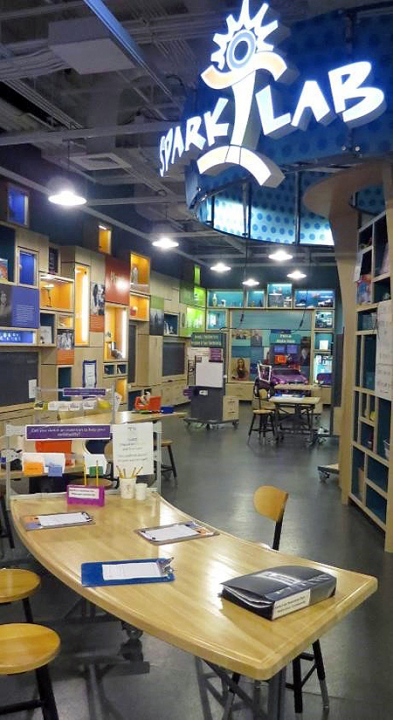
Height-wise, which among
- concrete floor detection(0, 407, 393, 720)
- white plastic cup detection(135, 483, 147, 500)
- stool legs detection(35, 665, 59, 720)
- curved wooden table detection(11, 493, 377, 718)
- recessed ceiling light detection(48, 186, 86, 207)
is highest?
recessed ceiling light detection(48, 186, 86, 207)

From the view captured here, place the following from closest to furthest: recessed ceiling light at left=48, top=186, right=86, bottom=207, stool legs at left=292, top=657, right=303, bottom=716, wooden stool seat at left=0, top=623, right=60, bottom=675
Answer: wooden stool seat at left=0, top=623, right=60, bottom=675, stool legs at left=292, top=657, right=303, bottom=716, recessed ceiling light at left=48, top=186, right=86, bottom=207

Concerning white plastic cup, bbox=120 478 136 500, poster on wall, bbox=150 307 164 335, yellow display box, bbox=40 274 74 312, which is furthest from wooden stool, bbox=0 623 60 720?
poster on wall, bbox=150 307 164 335

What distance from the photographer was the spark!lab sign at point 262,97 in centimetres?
327

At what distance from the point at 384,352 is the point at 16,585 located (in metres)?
3.70

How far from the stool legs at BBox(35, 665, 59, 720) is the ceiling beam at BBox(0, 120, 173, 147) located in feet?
16.1

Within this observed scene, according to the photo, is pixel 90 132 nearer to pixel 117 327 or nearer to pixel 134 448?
pixel 134 448

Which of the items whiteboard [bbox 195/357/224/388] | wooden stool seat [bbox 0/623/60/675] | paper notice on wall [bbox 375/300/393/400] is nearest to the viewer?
wooden stool seat [bbox 0/623/60/675]

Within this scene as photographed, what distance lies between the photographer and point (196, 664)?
9.86 ft

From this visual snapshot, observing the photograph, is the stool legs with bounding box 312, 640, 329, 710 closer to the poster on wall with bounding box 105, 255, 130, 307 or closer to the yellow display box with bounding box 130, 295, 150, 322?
the poster on wall with bounding box 105, 255, 130, 307

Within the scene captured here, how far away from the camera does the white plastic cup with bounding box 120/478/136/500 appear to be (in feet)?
10.4

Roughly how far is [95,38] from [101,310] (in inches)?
242

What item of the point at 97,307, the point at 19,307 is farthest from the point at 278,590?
the point at 97,307

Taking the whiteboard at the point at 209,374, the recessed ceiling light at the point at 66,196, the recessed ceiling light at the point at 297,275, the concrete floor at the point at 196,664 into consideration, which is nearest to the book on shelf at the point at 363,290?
the concrete floor at the point at 196,664

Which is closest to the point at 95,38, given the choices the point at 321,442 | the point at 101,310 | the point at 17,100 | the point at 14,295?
the point at 17,100
